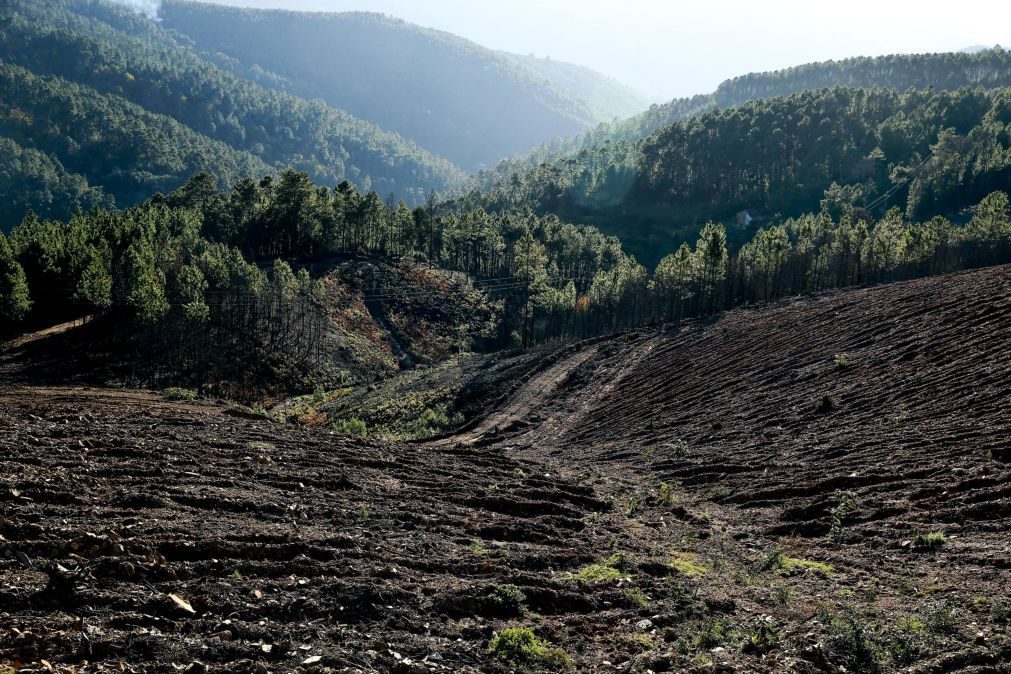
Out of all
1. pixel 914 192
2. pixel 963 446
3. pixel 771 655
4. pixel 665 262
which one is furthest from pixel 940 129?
pixel 771 655

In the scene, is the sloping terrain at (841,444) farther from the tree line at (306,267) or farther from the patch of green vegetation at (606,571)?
the tree line at (306,267)

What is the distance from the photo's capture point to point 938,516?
21531 mm

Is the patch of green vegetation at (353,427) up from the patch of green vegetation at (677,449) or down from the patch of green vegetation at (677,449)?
down

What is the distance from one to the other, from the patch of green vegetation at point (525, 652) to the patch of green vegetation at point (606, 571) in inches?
165

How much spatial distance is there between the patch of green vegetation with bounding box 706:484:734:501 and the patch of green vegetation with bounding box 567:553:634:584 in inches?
415

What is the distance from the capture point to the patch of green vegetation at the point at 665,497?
28547 millimetres

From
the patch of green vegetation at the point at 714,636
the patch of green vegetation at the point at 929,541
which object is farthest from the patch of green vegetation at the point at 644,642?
the patch of green vegetation at the point at 929,541

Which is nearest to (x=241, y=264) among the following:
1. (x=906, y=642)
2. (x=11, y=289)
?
(x=11, y=289)

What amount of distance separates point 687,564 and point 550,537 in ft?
12.5

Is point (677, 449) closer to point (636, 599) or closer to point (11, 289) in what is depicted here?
point (636, 599)

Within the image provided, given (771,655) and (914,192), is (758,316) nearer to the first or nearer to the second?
(771,655)

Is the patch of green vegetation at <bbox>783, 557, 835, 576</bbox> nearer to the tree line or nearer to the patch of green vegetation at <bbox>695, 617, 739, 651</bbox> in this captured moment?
the patch of green vegetation at <bbox>695, 617, 739, 651</bbox>

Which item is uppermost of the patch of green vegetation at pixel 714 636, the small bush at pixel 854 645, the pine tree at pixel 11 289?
the pine tree at pixel 11 289

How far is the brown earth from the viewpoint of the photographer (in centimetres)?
1301
